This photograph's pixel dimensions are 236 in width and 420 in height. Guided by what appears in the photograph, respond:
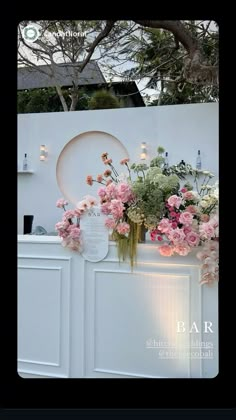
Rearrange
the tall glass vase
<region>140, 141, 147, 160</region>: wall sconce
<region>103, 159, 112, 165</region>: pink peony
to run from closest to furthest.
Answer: the tall glass vase
<region>103, 159, 112, 165</region>: pink peony
<region>140, 141, 147, 160</region>: wall sconce

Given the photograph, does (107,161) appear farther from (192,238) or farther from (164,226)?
(192,238)

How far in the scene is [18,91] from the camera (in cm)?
145

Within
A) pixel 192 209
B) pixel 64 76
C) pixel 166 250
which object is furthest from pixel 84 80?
pixel 166 250

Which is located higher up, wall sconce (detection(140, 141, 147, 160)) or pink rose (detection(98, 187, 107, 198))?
wall sconce (detection(140, 141, 147, 160))

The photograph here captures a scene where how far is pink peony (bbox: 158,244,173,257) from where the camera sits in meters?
1.58

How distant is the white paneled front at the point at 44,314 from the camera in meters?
1.50

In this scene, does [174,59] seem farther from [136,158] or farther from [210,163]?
[210,163]

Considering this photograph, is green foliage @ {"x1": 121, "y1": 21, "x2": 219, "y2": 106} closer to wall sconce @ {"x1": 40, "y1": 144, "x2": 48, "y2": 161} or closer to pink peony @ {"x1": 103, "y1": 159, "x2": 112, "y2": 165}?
pink peony @ {"x1": 103, "y1": 159, "x2": 112, "y2": 165}

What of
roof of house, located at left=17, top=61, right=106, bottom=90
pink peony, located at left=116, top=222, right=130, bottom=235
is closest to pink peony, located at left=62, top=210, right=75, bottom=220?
pink peony, located at left=116, top=222, right=130, bottom=235

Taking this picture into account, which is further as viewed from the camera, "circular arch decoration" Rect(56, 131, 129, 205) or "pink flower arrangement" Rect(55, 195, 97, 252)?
"circular arch decoration" Rect(56, 131, 129, 205)

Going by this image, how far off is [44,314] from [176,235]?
689 mm

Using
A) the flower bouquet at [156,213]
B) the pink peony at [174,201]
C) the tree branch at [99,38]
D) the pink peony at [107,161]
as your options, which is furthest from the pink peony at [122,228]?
the tree branch at [99,38]

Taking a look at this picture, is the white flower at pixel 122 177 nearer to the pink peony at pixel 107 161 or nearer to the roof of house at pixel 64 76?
the pink peony at pixel 107 161

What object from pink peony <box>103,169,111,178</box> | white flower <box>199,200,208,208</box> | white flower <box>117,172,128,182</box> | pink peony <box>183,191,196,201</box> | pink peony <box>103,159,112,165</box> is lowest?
white flower <box>199,200,208,208</box>
